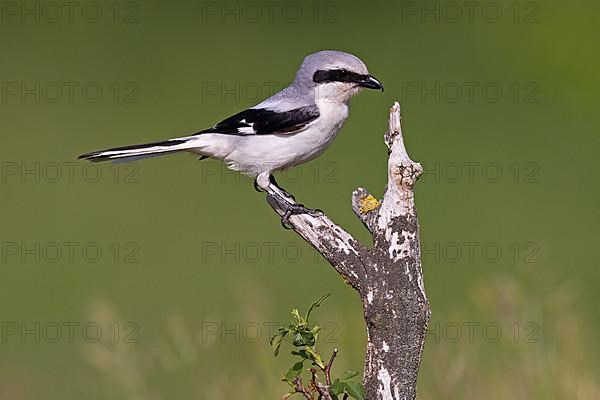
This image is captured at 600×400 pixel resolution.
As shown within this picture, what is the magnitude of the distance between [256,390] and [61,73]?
10103 millimetres

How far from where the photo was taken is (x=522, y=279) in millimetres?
6379

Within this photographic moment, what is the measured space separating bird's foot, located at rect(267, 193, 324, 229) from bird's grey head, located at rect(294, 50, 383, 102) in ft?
1.19

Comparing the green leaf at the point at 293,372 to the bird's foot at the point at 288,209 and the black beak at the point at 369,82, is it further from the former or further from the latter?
the black beak at the point at 369,82

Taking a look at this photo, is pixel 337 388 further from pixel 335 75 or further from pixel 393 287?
pixel 335 75

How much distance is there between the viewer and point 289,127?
379 centimetres

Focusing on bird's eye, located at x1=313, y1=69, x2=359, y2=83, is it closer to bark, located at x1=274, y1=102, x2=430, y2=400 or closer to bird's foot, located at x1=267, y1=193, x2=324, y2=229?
bird's foot, located at x1=267, y1=193, x2=324, y2=229

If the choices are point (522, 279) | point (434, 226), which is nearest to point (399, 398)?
point (522, 279)

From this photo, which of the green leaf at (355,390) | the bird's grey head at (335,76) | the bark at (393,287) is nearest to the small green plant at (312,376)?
the green leaf at (355,390)

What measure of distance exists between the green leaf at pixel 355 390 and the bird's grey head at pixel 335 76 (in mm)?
1400

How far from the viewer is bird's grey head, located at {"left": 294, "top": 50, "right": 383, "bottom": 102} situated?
3662 millimetres

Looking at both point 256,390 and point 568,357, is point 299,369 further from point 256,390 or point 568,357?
point 568,357

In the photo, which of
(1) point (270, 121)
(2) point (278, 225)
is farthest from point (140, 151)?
(2) point (278, 225)

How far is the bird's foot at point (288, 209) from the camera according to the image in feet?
10.6

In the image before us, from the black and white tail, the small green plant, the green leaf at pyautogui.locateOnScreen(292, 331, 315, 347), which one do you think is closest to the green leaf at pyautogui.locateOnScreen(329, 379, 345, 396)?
the small green plant
